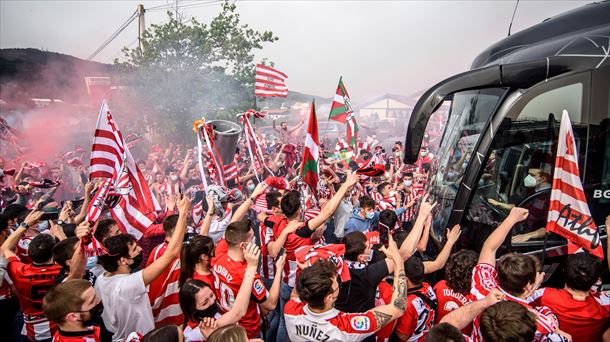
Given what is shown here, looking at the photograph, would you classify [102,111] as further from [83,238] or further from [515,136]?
[515,136]

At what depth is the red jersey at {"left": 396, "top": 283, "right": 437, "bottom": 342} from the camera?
2.89m

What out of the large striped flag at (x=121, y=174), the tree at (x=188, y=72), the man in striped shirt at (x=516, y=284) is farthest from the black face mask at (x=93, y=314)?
the tree at (x=188, y=72)

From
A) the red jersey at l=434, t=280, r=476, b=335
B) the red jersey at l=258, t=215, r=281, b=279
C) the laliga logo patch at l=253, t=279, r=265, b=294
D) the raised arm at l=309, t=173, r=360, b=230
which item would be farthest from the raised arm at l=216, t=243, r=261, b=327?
the red jersey at l=258, t=215, r=281, b=279

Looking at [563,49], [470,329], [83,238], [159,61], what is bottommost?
[470,329]

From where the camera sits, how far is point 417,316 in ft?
9.51

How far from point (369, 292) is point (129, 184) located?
9.41 feet

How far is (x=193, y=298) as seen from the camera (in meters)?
2.56

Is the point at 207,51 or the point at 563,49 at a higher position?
the point at 207,51

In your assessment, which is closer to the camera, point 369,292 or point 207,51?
point 369,292

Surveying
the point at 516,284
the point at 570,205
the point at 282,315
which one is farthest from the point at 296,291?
the point at 570,205

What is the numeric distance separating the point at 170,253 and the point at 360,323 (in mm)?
1520

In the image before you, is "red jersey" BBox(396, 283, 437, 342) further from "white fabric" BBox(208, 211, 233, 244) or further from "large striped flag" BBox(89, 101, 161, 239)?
"large striped flag" BBox(89, 101, 161, 239)

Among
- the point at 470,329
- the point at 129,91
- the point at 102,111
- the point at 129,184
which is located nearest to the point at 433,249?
the point at 470,329

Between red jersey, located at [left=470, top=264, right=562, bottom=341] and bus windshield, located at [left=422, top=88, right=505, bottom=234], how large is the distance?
1224 mm
